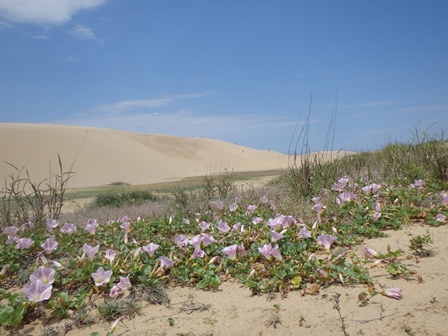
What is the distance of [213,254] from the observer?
3787 mm

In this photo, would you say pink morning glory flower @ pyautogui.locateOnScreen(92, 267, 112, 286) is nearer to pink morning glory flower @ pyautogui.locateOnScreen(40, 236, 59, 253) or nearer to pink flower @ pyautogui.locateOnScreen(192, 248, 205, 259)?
pink flower @ pyautogui.locateOnScreen(192, 248, 205, 259)

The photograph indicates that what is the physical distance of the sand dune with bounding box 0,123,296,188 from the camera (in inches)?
1380

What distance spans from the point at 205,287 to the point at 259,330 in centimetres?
81

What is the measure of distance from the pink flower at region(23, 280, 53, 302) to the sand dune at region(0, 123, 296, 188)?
23399 mm

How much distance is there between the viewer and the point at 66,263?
3.74 metres

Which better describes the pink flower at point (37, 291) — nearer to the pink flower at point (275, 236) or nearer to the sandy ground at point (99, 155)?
the pink flower at point (275, 236)

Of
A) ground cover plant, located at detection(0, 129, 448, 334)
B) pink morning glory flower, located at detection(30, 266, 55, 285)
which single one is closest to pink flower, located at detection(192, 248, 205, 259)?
ground cover plant, located at detection(0, 129, 448, 334)

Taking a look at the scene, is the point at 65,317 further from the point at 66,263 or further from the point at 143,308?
the point at 66,263

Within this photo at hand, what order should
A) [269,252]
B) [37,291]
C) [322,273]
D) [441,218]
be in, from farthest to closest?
[441,218] < [269,252] < [322,273] < [37,291]

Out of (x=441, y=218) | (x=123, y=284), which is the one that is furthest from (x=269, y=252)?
(x=441, y=218)

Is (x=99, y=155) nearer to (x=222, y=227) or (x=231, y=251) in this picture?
(x=222, y=227)

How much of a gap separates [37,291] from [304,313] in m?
1.88

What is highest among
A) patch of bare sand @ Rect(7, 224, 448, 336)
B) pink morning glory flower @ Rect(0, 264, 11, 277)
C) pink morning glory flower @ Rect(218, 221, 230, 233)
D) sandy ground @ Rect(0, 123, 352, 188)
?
sandy ground @ Rect(0, 123, 352, 188)

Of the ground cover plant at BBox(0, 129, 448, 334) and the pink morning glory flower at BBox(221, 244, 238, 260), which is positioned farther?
the pink morning glory flower at BBox(221, 244, 238, 260)
